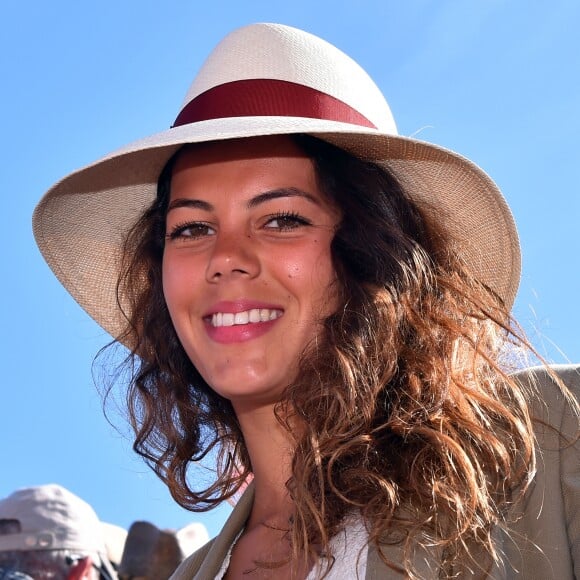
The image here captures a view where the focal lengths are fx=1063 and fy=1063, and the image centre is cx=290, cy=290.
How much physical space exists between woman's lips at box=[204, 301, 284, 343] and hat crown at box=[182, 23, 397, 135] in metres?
0.50

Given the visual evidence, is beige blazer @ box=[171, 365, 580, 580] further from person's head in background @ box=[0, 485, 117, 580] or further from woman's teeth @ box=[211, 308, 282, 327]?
person's head in background @ box=[0, 485, 117, 580]

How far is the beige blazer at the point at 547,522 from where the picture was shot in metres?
1.92

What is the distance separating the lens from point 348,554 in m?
2.04

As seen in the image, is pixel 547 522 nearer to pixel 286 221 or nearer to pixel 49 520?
pixel 286 221

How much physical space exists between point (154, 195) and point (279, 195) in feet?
1.97

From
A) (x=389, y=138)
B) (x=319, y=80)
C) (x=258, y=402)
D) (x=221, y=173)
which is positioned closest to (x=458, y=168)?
(x=389, y=138)

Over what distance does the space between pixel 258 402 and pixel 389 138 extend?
678 mm

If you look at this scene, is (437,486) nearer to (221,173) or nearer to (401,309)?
(401,309)

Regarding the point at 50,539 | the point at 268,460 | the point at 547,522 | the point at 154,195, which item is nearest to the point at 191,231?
the point at 154,195

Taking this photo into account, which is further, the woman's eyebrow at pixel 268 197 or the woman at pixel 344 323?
the woman's eyebrow at pixel 268 197

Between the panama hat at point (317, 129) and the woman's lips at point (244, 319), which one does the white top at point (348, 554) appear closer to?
the woman's lips at point (244, 319)

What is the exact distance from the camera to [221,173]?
2.46 m

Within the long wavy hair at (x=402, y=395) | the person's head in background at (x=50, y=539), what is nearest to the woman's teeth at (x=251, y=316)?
the long wavy hair at (x=402, y=395)

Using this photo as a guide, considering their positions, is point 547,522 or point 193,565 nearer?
point 547,522
